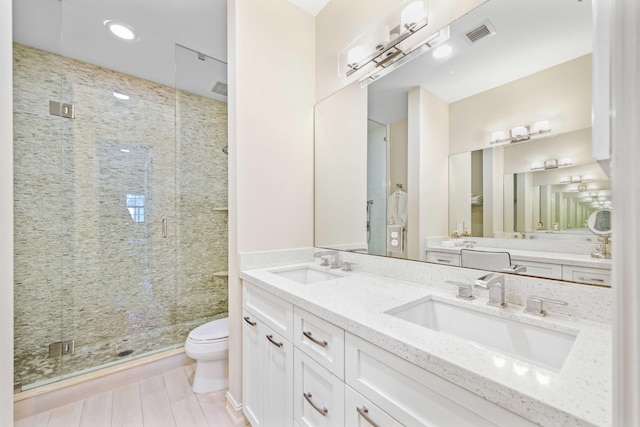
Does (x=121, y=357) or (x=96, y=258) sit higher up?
(x=96, y=258)

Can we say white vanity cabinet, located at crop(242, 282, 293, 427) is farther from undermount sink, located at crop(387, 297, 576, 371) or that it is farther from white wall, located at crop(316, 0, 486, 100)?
white wall, located at crop(316, 0, 486, 100)

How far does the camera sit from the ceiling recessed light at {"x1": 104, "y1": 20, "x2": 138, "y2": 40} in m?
1.82

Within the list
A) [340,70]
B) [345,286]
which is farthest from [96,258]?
[340,70]

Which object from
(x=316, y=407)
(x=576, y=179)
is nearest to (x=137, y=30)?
(x=316, y=407)

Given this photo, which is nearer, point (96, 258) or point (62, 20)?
point (62, 20)

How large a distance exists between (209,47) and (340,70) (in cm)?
114

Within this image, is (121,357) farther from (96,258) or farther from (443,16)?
(443,16)

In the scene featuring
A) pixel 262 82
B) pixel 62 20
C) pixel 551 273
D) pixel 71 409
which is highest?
pixel 62 20

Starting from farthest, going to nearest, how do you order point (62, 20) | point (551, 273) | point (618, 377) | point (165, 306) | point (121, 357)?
point (165, 306) → point (121, 357) → point (62, 20) → point (551, 273) → point (618, 377)

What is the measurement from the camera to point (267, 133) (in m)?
1.70

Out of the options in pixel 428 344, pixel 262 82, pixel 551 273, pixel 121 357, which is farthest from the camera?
pixel 121 357

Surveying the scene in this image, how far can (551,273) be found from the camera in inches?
36.9

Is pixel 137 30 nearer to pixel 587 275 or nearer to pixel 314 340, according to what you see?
pixel 314 340

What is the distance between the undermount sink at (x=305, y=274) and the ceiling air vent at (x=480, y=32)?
1.36 meters
